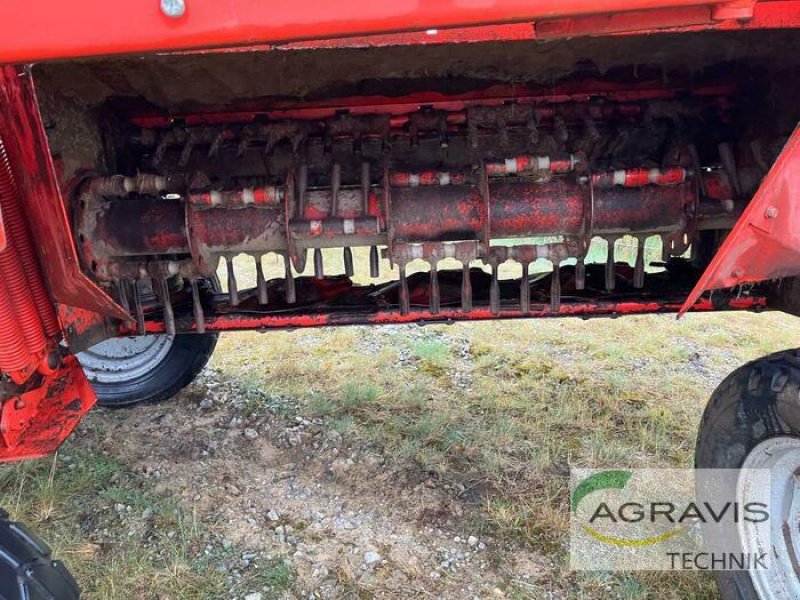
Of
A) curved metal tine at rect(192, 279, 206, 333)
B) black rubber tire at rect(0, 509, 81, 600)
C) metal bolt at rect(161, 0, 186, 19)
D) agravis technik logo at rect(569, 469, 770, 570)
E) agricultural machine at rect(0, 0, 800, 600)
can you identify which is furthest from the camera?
curved metal tine at rect(192, 279, 206, 333)

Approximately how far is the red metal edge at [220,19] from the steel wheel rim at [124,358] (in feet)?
8.22

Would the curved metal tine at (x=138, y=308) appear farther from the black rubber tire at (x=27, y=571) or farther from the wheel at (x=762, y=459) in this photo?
the wheel at (x=762, y=459)

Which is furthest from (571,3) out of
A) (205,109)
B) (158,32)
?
(205,109)

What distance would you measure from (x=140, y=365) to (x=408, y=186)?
7.17ft

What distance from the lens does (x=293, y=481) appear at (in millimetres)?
2600

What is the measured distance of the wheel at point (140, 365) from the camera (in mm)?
3189

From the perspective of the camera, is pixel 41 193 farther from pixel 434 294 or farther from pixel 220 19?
pixel 434 294

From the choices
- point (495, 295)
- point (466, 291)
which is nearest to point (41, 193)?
point (466, 291)

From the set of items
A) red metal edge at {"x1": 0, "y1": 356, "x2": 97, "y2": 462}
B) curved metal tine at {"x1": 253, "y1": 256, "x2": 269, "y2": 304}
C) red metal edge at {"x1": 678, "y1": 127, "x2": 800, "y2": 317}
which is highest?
red metal edge at {"x1": 678, "y1": 127, "x2": 800, "y2": 317}

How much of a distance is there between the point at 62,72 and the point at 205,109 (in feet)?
1.49

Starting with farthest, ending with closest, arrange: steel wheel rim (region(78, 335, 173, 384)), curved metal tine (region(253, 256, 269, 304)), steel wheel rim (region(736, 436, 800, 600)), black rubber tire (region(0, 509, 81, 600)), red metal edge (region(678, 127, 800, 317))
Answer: steel wheel rim (region(78, 335, 173, 384)) < curved metal tine (region(253, 256, 269, 304)) < steel wheel rim (region(736, 436, 800, 600)) < black rubber tire (region(0, 509, 81, 600)) < red metal edge (region(678, 127, 800, 317))

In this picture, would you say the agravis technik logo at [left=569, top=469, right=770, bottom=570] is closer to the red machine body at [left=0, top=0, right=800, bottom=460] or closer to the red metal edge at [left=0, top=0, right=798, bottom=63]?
the red machine body at [left=0, top=0, right=800, bottom=460]

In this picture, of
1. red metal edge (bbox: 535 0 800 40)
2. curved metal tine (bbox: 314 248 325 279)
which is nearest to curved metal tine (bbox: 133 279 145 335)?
curved metal tine (bbox: 314 248 325 279)

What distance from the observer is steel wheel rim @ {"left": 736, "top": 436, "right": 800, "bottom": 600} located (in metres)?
1.67
